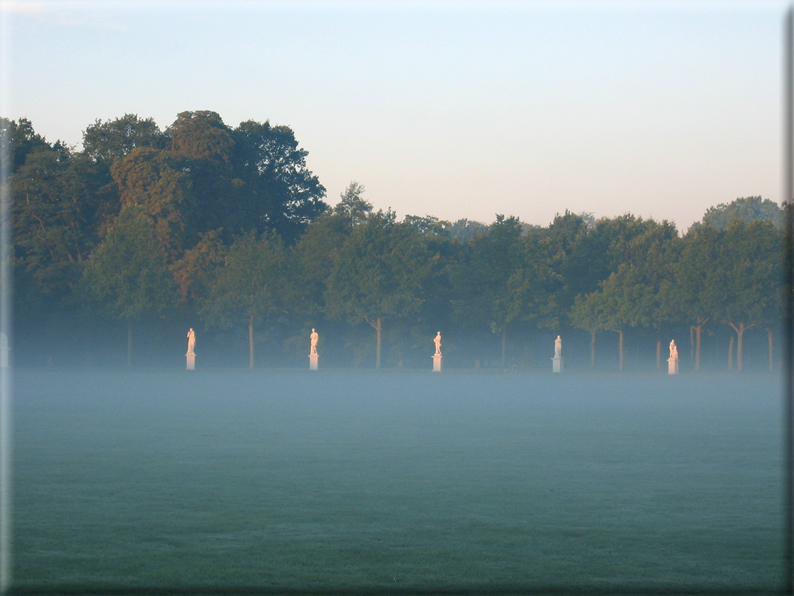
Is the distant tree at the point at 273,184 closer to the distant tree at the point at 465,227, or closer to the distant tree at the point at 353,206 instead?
the distant tree at the point at 353,206

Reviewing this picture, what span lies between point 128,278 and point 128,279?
60 millimetres

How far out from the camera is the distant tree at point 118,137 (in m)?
68.6

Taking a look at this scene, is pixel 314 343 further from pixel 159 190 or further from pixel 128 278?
pixel 159 190

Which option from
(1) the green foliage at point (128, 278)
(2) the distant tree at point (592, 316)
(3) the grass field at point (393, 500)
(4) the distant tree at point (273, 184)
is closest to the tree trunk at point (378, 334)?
(1) the green foliage at point (128, 278)

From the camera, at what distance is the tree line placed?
5653 centimetres

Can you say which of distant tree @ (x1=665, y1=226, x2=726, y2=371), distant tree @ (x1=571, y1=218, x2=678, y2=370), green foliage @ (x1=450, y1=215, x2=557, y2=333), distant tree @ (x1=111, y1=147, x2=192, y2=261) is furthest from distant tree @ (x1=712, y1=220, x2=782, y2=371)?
distant tree @ (x1=111, y1=147, x2=192, y2=261)

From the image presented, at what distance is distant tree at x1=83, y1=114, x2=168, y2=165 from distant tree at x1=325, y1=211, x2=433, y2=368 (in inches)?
755

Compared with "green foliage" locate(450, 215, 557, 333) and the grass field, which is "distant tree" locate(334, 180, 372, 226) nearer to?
"green foliage" locate(450, 215, 557, 333)

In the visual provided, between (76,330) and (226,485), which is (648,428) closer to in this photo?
(226,485)

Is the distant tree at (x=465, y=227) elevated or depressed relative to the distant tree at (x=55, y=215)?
elevated

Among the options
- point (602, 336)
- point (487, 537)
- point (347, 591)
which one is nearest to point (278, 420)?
point (487, 537)

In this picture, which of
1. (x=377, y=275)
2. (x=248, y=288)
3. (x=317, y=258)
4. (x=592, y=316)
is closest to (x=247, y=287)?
(x=248, y=288)

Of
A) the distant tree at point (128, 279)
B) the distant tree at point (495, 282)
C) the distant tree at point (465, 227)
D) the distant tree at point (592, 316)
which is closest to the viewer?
the distant tree at point (128, 279)

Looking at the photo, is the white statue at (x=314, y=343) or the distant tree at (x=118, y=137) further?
the distant tree at (x=118, y=137)
